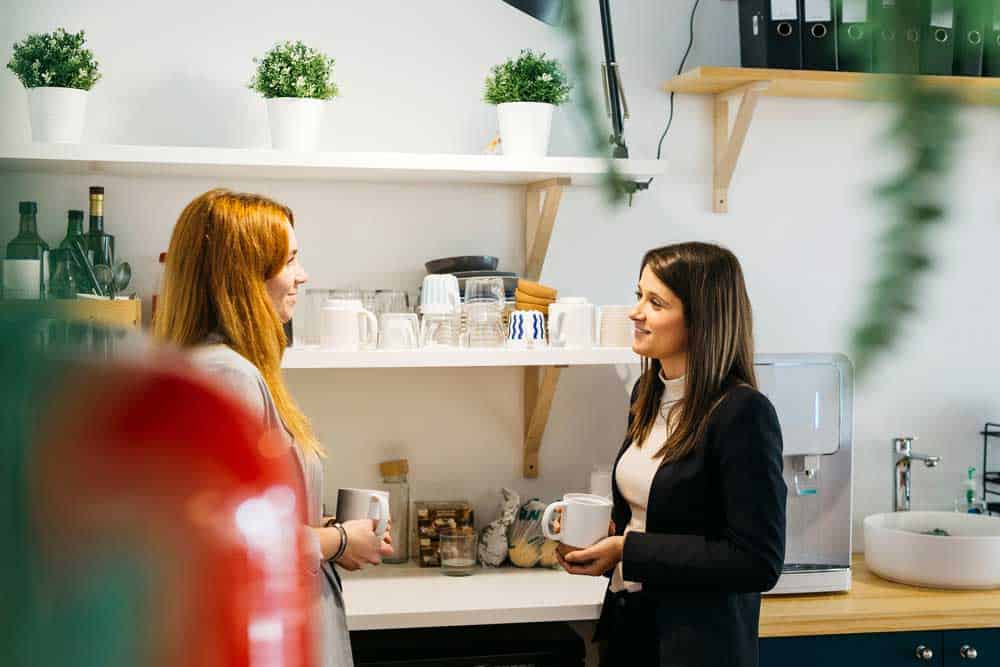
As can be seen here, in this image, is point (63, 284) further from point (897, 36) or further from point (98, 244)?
point (98, 244)

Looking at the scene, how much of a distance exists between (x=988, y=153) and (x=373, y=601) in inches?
88.6

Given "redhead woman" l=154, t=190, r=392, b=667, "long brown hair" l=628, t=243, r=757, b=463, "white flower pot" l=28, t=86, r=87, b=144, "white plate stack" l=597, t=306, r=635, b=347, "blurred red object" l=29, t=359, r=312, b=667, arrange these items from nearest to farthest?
1. "blurred red object" l=29, t=359, r=312, b=667
2. "redhead woman" l=154, t=190, r=392, b=667
3. "long brown hair" l=628, t=243, r=757, b=463
4. "white flower pot" l=28, t=86, r=87, b=144
5. "white plate stack" l=597, t=306, r=635, b=347

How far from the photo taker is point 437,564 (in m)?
2.57

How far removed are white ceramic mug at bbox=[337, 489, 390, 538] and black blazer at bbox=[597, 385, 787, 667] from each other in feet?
1.38

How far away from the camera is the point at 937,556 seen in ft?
8.02

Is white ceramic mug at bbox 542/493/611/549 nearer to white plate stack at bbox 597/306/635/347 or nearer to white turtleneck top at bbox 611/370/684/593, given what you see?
white turtleneck top at bbox 611/370/684/593

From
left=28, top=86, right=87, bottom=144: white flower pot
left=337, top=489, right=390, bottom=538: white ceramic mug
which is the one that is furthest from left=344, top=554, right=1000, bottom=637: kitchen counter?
left=28, top=86, right=87, bottom=144: white flower pot

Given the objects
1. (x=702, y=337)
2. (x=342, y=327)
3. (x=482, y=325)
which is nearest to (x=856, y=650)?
(x=702, y=337)

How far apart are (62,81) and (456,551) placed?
131 centimetres

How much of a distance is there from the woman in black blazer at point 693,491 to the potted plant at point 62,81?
1206 mm

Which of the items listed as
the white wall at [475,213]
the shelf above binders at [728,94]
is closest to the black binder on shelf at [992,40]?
the shelf above binders at [728,94]

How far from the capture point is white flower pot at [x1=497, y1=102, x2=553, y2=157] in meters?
2.42

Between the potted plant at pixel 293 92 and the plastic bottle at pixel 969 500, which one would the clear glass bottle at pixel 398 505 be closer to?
the potted plant at pixel 293 92

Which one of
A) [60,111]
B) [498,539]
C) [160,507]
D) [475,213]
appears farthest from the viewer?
[475,213]
